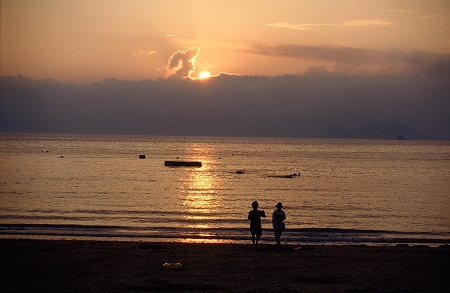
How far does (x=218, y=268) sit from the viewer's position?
16.2 metres

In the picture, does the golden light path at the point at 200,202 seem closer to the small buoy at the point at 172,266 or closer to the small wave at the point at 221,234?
the small wave at the point at 221,234

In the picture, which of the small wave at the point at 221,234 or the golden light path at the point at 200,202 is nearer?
the small wave at the point at 221,234

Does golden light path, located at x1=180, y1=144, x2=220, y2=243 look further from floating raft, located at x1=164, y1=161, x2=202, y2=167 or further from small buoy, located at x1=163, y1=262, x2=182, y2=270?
floating raft, located at x1=164, y1=161, x2=202, y2=167

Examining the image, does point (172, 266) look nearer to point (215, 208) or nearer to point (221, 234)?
point (221, 234)

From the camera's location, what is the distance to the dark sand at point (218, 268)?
13.8 metres

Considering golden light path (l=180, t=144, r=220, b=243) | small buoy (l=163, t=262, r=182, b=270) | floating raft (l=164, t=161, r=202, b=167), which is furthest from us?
floating raft (l=164, t=161, r=202, b=167)

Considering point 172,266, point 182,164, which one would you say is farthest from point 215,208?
point 182,164

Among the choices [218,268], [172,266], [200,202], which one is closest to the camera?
[172,266]

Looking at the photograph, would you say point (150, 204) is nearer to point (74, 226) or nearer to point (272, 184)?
point (74, 226)

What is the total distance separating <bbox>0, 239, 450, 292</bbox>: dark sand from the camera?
13.8 metres

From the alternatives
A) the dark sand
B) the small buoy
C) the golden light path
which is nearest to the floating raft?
the golden light path

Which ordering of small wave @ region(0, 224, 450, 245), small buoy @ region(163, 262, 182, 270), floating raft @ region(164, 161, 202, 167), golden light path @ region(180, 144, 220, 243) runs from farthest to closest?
floating raft @ region(164, 161, 202, 167)
golden light path @ region(180, 144, 220, 243)
small wave @ region(0, 224, 450, 245)
small buoy @ region(163, 262, 182, 270)

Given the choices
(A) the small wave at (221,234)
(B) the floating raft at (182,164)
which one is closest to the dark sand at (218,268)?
(A) the small wave at (221,234)

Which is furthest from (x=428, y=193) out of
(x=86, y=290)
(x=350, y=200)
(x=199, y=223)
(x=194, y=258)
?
(x=86, y=290)
